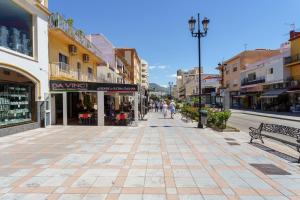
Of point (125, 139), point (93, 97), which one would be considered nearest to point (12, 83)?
point (125, 139)

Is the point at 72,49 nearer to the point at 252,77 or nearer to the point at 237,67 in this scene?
the point at 252,77

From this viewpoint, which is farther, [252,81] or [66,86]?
[252,81]

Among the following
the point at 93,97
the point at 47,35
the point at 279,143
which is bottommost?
the point at 279,143

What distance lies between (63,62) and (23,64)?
6892 mm

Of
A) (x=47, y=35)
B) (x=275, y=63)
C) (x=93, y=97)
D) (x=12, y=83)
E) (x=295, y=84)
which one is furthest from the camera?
(x=275, y=63)

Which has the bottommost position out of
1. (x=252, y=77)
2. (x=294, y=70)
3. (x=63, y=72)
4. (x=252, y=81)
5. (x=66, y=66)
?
(x=63, y=72)

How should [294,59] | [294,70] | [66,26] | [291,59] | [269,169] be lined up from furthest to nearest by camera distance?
[291,59], [294,70], [294,59], [66,26], [269,169]

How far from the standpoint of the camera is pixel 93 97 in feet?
106

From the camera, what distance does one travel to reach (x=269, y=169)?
25.6 feet

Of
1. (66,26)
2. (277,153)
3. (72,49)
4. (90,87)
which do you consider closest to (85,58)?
(72,49)

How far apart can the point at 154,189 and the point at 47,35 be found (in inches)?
625

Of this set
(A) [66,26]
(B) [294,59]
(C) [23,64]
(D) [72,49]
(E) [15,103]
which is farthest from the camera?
(B) [294,59]

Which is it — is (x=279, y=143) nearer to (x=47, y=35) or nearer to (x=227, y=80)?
(x=47, y=35)

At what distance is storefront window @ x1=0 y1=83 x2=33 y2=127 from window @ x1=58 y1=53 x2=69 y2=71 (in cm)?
467
